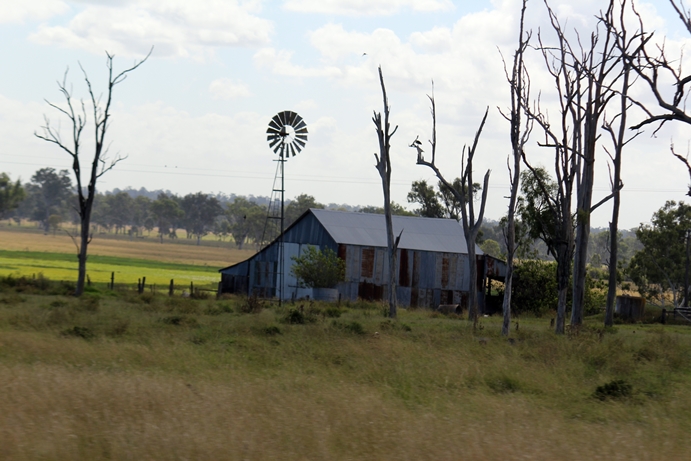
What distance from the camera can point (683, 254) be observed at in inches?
2343

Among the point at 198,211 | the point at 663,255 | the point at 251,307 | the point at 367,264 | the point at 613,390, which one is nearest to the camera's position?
the point at 613,390

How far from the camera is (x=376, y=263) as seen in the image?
49.5 m

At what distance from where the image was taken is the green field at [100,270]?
6981cm

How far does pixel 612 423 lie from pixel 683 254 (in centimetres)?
5295

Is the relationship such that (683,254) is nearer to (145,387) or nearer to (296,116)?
(296,116)

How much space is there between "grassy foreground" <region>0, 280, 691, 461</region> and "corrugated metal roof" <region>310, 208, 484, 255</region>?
26874 millimetres

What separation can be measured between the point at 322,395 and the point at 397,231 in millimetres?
41578

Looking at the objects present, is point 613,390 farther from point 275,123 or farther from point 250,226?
point 250,226

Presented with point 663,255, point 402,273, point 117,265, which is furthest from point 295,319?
point 117,265

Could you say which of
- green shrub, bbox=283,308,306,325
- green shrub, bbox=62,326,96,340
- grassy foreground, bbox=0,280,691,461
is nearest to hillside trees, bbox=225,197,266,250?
green shrub, bbox=283,308,306,325

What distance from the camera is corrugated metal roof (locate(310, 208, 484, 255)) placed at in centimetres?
5028

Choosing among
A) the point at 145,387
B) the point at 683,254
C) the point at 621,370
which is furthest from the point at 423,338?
the point at 683,254

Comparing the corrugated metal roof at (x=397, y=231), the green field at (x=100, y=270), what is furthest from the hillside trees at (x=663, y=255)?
the green field at (x=100, y=270)

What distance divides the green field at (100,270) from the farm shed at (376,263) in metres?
20.2
